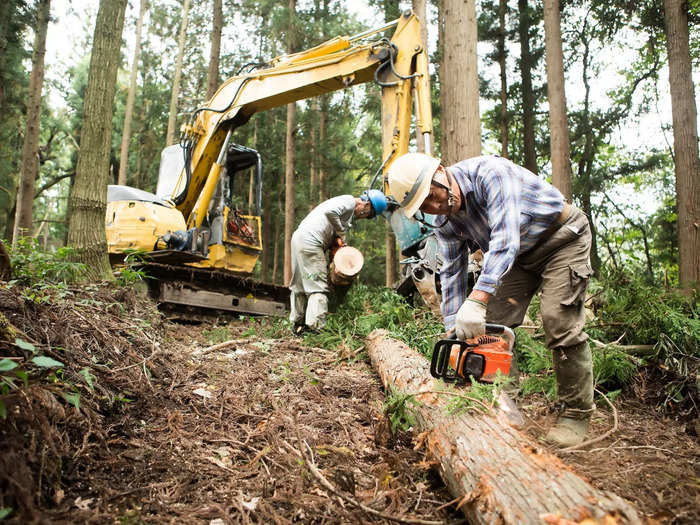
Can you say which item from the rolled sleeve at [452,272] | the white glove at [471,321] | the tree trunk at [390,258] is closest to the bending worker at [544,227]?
the white glove at [471,321]

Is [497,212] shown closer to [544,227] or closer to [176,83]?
[544,227]

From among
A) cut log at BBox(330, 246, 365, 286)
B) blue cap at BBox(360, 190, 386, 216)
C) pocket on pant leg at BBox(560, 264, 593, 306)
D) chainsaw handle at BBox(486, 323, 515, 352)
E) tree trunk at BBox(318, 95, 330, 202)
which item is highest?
tree trunk at BBox(318, 95, 330, 202)

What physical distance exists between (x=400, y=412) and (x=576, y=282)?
1.36 meters

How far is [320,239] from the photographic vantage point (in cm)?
580

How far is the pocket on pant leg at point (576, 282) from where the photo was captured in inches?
109

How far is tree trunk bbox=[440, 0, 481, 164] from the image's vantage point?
5.62 metres

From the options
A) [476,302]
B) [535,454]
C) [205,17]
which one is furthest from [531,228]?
[205,17]

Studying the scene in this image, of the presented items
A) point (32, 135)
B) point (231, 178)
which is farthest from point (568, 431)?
point (32, 135)

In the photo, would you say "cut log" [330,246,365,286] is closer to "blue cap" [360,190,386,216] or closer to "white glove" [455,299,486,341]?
→ "blue cap" [360,190,386,216]

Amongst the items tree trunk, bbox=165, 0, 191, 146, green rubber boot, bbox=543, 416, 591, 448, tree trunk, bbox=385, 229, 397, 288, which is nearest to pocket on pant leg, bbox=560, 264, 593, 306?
green rubber boot, bbox=543, 416, 591, 448

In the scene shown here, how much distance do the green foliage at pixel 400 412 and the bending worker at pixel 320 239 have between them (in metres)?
3.00

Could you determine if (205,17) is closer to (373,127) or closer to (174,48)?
(174,48)

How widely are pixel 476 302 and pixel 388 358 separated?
55.4 inches

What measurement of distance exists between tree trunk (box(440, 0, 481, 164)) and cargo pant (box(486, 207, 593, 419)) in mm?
2914
